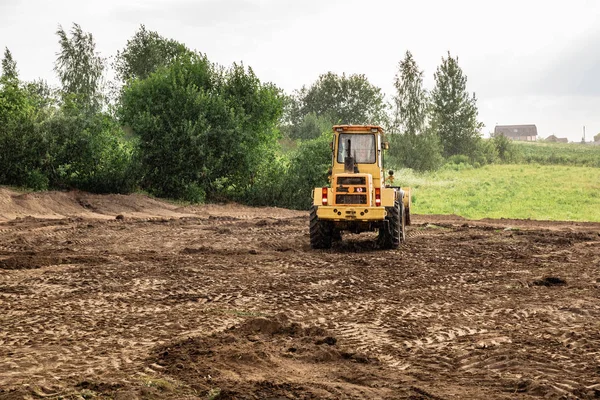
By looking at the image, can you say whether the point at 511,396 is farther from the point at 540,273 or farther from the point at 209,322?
the point at 540,273

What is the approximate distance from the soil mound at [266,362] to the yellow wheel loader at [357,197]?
→ 6.88m

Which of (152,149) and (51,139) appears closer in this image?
(51,139)

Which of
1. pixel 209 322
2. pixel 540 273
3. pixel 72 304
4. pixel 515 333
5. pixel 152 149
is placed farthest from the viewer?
pixel 152 149

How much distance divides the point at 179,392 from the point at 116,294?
4632mm

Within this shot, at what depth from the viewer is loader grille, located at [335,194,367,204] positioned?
14.3m

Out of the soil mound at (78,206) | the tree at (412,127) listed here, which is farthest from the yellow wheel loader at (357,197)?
the tree at (412,127)

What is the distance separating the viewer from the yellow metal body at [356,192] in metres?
14.1

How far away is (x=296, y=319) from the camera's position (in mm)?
8070

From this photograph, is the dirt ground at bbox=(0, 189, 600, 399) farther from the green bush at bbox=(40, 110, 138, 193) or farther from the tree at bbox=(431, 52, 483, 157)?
the tree at bbox=(431, 52, 483, 157)

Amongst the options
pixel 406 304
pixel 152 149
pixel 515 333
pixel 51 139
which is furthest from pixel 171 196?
pixel 515 333

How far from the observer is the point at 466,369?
19.6 feet

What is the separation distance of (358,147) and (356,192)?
1.36 meters

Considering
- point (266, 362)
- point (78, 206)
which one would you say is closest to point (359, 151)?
point (266, 362)

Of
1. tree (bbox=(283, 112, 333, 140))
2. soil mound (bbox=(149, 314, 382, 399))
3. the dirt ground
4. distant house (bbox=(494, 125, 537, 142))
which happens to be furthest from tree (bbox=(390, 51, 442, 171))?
distant house (bbox=(494, 125, 537, 142))
